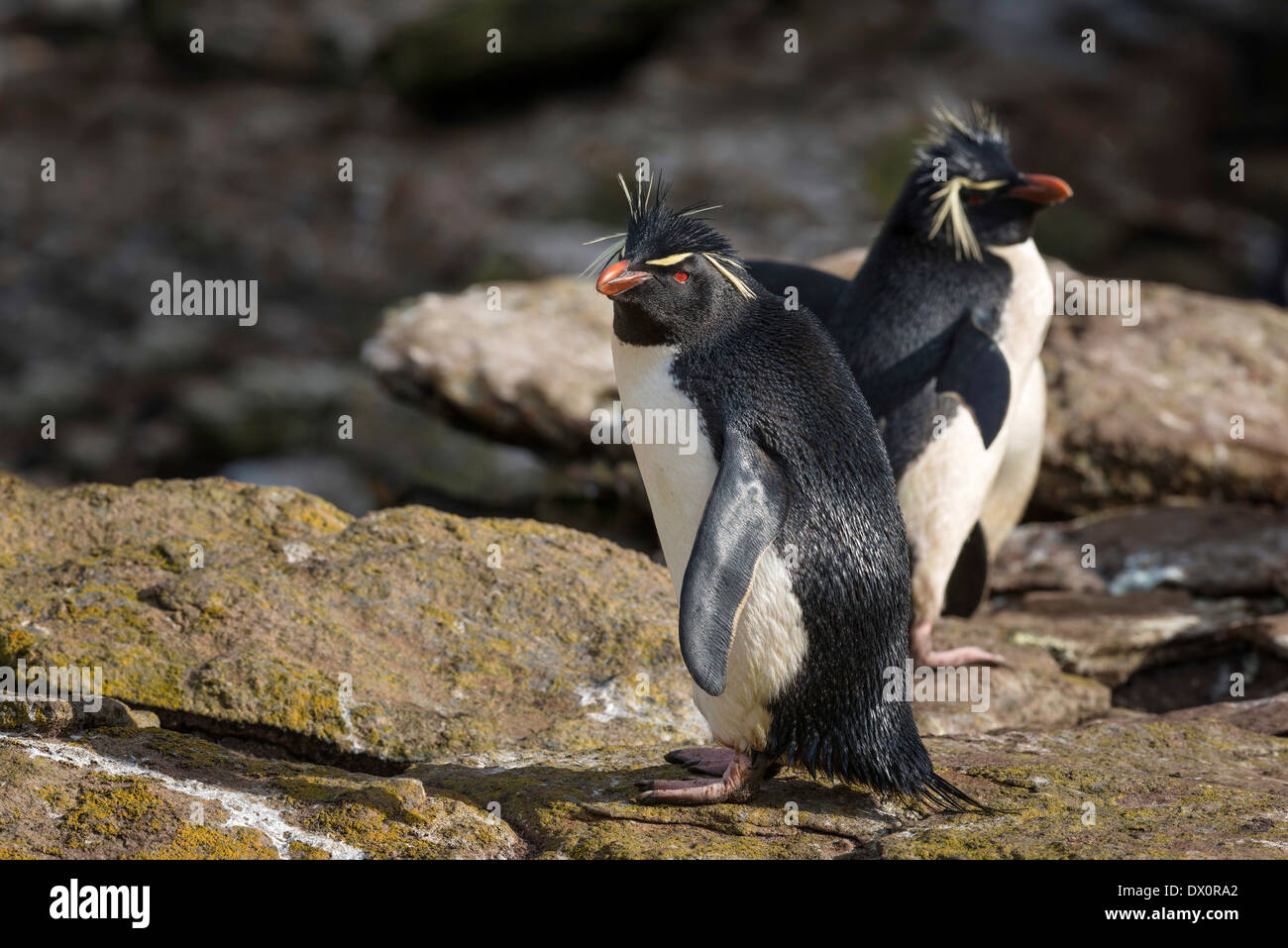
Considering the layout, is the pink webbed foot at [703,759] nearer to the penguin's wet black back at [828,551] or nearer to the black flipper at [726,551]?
the penguin's wet black back at [828,551]

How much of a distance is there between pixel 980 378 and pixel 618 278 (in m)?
1.94

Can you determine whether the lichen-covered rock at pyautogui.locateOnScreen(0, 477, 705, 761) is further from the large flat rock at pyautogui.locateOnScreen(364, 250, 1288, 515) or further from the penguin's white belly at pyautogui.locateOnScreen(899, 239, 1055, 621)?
the large flat rock at pyautogui.locateOnScreen(364, 250, 1288, 515)

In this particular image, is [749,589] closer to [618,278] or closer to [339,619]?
[618,278]

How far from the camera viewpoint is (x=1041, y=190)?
183 inches

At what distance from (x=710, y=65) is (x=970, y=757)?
12.1 meters

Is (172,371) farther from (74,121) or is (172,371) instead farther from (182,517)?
(182,517)

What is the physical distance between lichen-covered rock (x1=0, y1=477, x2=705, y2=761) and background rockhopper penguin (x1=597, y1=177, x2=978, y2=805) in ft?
1.83

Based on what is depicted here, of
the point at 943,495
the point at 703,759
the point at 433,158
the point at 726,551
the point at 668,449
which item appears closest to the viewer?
the point at 726,551

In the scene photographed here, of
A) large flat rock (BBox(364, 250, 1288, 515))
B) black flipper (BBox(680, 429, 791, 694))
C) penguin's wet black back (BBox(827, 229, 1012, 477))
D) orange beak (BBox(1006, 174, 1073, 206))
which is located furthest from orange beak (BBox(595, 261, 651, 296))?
large flat rock (BBox(364, 250, 1288, 515))

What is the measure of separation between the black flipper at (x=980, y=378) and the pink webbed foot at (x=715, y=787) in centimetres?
186

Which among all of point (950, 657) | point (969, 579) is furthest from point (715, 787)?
point (969, 579)

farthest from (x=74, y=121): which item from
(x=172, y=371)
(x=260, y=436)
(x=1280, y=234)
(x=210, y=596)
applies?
(x=210, y=596)

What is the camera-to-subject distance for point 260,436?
10.4 metres
